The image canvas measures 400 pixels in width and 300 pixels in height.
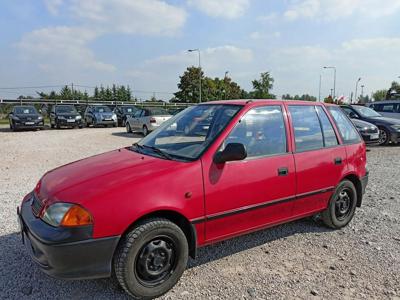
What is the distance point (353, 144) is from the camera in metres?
4.73

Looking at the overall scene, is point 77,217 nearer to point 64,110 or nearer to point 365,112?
point 365,112

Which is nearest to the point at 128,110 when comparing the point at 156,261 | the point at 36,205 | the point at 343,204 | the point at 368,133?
the point at 368,133

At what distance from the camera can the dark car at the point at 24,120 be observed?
66.7 feet

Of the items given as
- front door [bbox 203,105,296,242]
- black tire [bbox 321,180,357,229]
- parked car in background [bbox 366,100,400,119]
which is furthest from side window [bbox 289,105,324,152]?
parked car in background [bbox 366,100,400,119]

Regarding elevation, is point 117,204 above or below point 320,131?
below

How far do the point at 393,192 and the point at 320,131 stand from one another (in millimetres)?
2970

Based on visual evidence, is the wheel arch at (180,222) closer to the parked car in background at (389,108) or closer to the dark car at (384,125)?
the dark car at (384,125)

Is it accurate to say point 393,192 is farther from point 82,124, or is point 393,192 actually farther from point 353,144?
point 82,124

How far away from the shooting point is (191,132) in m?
3.92

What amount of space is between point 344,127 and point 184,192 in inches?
109

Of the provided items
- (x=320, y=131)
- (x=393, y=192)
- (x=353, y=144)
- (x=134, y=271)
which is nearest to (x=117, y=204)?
(x=134, y=271)

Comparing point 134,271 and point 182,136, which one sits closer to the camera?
point 134,271

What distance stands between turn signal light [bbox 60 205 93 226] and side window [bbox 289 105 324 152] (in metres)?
2.44

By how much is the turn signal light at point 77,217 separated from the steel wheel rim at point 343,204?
3219 millimetres
